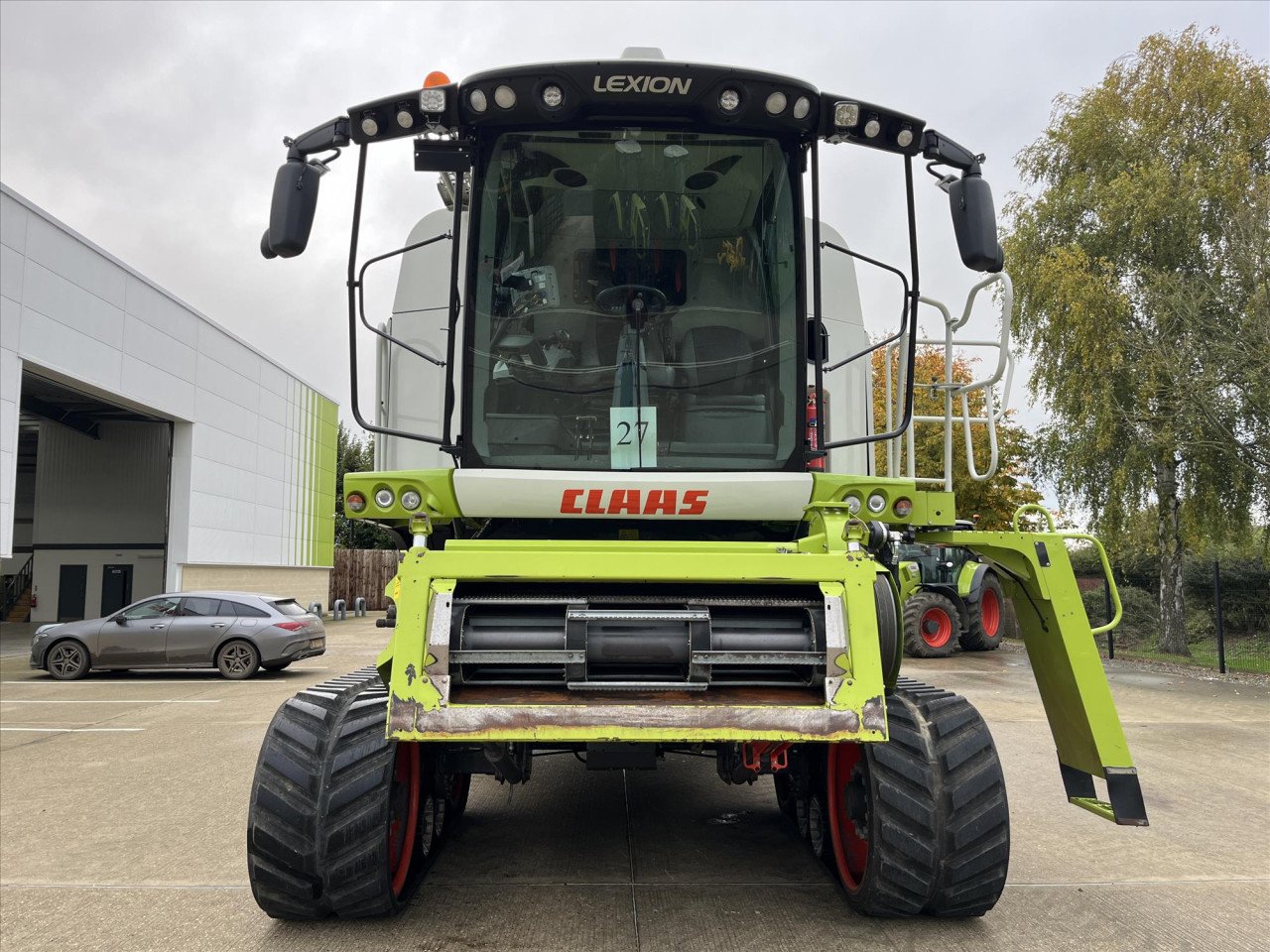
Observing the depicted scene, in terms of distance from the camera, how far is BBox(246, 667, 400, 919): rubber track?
11.8 ft

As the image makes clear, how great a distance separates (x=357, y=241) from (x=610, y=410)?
49.2 inches

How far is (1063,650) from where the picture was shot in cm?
393

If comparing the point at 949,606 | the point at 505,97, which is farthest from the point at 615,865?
the point at 949,606

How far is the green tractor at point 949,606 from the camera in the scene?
1748cm

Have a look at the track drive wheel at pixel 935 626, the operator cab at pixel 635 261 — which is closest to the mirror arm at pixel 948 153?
the operator cab at pixel 635 261

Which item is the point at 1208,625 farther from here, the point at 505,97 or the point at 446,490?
the point at 505,97

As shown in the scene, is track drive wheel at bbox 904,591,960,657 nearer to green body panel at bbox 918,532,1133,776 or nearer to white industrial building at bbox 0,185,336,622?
green body panel at bbox 918,532,1133,776

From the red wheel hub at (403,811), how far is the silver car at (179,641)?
1117 centimetres

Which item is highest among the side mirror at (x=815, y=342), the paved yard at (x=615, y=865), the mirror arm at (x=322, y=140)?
the mirror arm at (x=322, y=140)

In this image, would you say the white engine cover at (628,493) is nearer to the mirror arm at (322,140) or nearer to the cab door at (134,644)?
the mirror arm at (322,140)

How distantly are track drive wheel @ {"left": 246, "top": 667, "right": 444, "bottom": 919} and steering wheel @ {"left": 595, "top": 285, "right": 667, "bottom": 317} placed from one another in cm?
190

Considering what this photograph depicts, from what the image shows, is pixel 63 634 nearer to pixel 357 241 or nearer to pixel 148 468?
pixel 357 241

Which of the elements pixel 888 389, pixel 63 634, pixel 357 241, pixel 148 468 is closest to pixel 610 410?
pixel 357 241

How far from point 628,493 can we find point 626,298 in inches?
35.4
